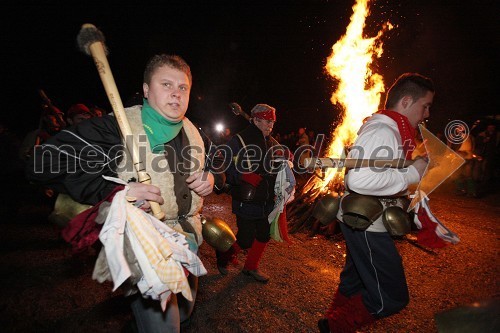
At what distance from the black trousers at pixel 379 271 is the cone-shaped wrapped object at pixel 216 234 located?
→ 3.91 feet

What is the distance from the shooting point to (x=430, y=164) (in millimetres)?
2486

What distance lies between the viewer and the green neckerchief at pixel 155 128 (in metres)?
1.94

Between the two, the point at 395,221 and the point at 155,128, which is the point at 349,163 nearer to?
the point at 395,221

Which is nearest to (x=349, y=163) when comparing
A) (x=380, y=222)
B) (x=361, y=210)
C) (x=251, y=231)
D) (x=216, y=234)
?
(x=361, y=210)

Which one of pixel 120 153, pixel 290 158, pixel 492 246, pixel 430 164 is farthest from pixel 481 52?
pixel 120 153

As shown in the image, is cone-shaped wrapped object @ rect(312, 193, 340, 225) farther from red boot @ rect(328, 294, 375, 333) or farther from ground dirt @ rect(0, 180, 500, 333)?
ground dirt @ rect(0, 180, 500, 333)

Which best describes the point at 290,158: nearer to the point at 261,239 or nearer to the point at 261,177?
the point at 261,177

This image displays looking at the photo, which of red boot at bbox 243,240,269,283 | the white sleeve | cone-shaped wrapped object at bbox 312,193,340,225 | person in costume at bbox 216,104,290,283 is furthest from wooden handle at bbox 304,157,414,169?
red boot at bbox 243,240,269,283

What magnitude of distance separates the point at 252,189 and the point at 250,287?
4.54 ft

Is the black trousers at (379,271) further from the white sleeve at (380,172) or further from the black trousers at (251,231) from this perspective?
the black trousers at (251,231)

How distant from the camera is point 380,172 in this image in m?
2.34

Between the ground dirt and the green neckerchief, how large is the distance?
65.0 inches

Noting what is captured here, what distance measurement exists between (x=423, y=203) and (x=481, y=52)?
20.8m

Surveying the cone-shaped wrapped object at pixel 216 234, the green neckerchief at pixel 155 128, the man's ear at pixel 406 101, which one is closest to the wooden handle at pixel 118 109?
the green neckerchief at pixel 155 128
